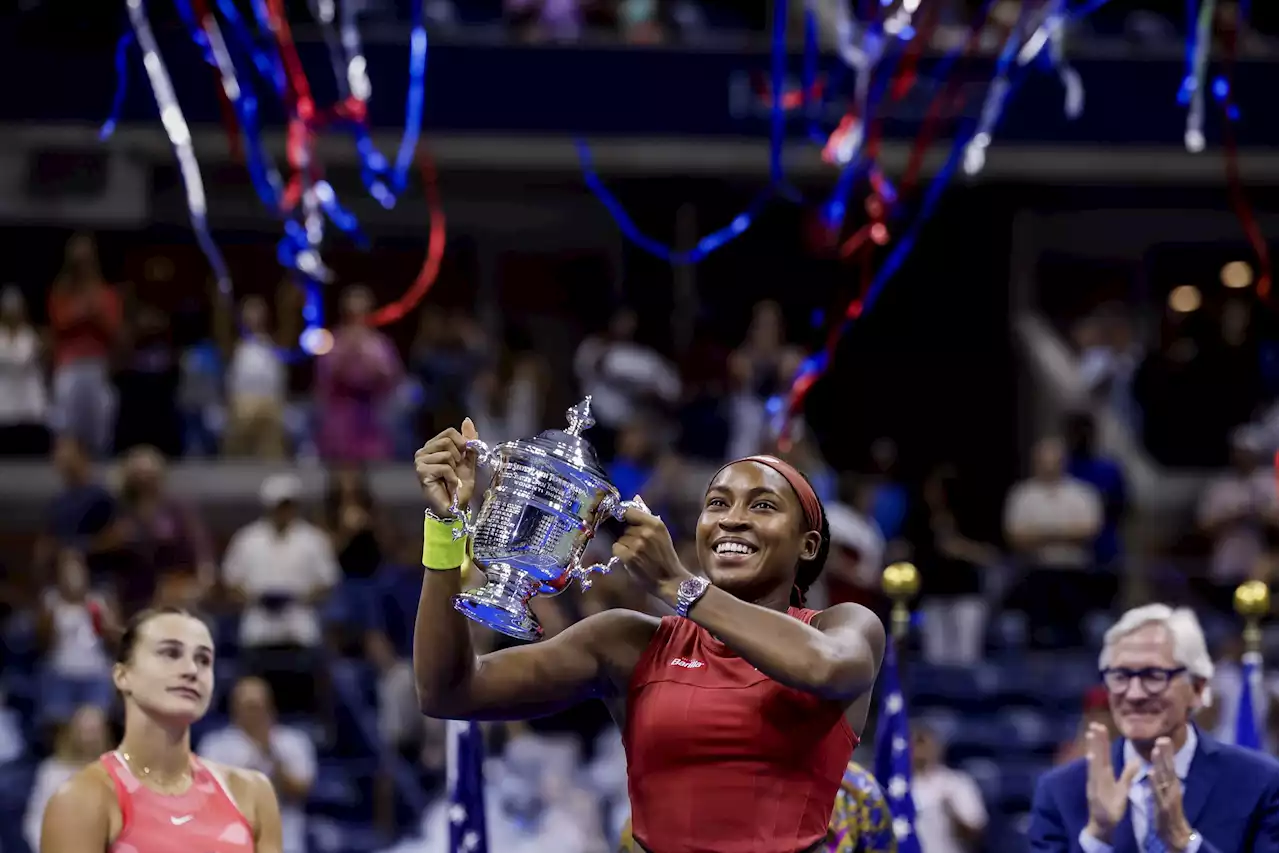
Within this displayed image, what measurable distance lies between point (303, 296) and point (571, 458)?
981 centimetres

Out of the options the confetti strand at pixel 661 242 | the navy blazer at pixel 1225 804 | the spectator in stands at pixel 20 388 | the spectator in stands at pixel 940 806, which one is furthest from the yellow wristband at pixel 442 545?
the confetti strand at pixel 661 242

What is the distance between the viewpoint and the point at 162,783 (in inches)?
181

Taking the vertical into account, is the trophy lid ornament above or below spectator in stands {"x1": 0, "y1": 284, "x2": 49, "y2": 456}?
below

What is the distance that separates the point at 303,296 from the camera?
1321cm

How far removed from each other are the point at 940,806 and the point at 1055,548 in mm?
2772

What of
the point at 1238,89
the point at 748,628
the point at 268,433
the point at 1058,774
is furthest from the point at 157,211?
the point at 748,628

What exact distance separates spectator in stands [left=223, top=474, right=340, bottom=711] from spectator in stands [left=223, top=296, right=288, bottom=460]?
1.94 m

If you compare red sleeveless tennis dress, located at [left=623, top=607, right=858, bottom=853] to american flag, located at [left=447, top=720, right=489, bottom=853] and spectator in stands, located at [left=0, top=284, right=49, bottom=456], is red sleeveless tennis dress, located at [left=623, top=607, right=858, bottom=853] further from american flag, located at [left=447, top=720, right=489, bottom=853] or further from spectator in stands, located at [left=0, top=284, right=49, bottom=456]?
spectator in stands, located at [left=0, top=284, right=49, bottom=456]

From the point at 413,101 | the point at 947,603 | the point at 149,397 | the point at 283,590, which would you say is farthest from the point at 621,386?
the point at 149,397

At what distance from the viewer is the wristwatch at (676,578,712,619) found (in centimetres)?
337

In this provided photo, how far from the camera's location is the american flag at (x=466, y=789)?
6.20 meters

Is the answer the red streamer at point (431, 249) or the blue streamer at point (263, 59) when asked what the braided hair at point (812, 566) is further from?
the red streamer at point (431, 249)

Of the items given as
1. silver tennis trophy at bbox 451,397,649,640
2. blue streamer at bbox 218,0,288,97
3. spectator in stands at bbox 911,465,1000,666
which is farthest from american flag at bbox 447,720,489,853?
blue streamer at bbox 218,0,288,97

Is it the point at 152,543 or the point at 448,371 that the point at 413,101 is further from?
the point at 152,543
